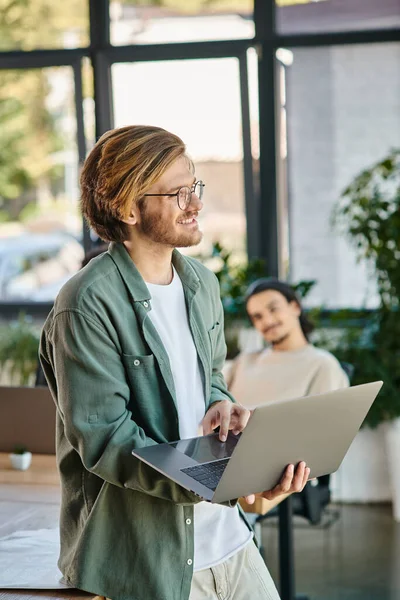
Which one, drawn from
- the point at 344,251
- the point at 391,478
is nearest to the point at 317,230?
the point at 344,251

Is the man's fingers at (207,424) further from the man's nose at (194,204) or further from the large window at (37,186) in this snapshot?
the large window at (37,186)

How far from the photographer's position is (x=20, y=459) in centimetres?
275

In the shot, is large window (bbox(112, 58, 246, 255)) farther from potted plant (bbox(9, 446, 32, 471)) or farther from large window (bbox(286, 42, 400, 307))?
potted plant (bbox(9, 446, 32, 471))

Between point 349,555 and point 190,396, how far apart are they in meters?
2.81

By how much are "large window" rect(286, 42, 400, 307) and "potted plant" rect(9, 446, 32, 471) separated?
3089 mm

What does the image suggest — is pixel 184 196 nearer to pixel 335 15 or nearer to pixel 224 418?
pixel 224 418

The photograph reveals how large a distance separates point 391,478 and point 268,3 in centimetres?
295

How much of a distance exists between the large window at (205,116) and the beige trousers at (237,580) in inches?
157

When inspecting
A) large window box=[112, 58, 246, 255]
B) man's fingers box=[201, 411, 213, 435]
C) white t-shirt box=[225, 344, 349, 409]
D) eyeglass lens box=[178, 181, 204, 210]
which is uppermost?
large window box=[112, 58, 246, 255]

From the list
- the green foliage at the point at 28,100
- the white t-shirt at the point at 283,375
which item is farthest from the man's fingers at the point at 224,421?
the green foliage at the point at 28,100

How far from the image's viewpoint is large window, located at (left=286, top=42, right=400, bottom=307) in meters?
5.48

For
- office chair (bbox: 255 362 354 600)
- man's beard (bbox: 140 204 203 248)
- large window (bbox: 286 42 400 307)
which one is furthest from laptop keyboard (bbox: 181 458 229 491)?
large window (bbox: 286 42 400 307)

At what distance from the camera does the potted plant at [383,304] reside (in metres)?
4.80

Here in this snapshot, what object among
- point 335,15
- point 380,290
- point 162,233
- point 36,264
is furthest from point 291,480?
point 36,264
